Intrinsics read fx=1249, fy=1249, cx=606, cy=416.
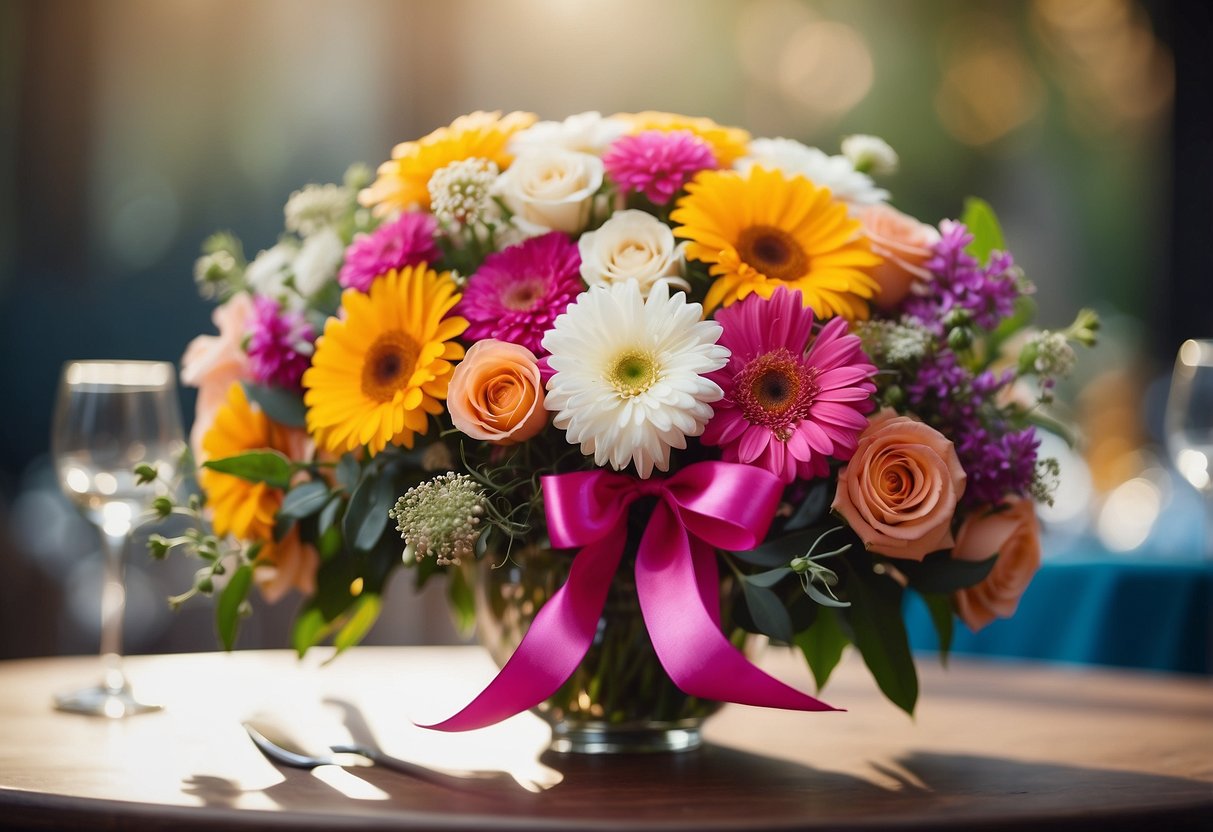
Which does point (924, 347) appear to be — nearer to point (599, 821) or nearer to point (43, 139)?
point (599, 821)

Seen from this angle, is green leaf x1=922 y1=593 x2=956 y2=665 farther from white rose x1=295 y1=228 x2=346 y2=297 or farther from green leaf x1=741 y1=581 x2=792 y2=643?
white rose x1=295 y1=228 x2=346 y2=297

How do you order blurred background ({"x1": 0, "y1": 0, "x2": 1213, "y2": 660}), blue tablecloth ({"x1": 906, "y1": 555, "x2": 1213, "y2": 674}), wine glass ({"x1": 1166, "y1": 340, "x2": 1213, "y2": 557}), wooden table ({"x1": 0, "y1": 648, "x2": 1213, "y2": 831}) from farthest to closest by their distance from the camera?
blurred background ({"x1": 0, "y1": 0, "x2": 1213, "y2": 660}), blue tablecloth ({"x1": 906, "y1": 555, "x2": 1213, "y2": 674}), wine glass ({"x1": 1166, "y1": 340, "x2": 1213, "y2": 557}), wooden table ({"x1": 0, "y1": 648, "x2": 1213, "y2": 831})

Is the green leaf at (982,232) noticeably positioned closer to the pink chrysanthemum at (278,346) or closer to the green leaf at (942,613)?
the green leaf at (942,613)

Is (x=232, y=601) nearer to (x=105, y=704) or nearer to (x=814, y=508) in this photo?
(x=105, y=704)

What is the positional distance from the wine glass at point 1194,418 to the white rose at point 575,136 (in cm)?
90

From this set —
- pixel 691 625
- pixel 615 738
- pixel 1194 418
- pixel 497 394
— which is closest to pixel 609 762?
pixel 615 738

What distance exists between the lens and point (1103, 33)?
5016mm

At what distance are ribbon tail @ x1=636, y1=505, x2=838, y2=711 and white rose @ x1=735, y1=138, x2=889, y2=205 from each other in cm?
27

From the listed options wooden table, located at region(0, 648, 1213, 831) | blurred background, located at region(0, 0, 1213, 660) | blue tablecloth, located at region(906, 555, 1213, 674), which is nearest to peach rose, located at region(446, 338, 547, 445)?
wooden table, located at region(0, 648, 1213, 831)

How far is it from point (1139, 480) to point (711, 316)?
2.80 m

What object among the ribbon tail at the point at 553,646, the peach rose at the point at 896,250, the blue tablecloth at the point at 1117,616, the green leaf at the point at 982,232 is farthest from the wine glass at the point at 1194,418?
the ribbon tail at the point at 553,646

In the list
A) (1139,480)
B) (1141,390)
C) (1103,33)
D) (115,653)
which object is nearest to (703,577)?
(115,653)

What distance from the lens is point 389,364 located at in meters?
0.78

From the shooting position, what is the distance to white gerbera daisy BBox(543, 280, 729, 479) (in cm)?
69
